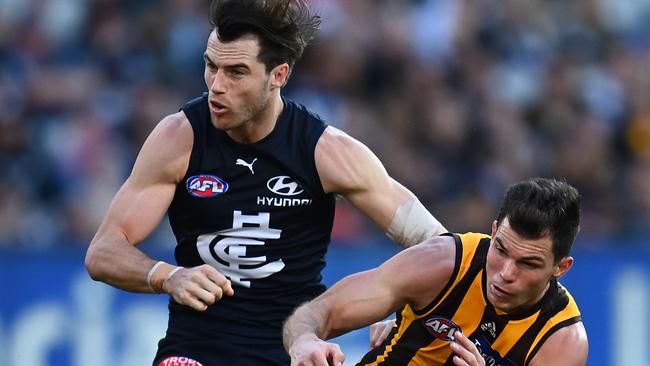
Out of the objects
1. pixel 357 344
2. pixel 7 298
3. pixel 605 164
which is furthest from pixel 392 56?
pixel 7 298

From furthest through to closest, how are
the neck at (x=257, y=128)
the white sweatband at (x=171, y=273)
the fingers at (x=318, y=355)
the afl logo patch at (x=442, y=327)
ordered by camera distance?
the neck at (x=257, y=128) < the afl logo patch at (x=442, y=327) < the white sweatband at (x=171, y=273) < the fingers at (x=318, y=355)

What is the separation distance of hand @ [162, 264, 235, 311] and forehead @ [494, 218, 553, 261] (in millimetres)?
1113

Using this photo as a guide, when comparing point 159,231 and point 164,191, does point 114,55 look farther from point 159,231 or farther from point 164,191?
point 164,191

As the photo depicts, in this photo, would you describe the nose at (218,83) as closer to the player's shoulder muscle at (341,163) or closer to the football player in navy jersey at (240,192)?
the football player in navy jersey at (240,192)

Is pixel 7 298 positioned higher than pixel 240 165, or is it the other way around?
pixel 240 165

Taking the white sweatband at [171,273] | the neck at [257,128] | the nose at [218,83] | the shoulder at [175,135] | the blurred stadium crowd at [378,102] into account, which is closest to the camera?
the white sweatband at [171,273]

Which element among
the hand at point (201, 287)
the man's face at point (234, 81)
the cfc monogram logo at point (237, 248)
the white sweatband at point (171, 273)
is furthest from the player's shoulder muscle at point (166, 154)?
the hand at point (201, 287)

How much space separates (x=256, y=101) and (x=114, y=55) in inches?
Answer: 223

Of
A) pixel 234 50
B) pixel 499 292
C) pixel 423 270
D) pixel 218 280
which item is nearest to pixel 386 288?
pixel 423 270

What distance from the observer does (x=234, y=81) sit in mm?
5660

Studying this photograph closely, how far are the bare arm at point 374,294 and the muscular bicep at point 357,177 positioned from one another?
67 cm

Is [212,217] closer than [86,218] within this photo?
Yes

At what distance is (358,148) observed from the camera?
234 inches

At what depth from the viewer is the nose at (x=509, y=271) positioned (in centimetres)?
515
